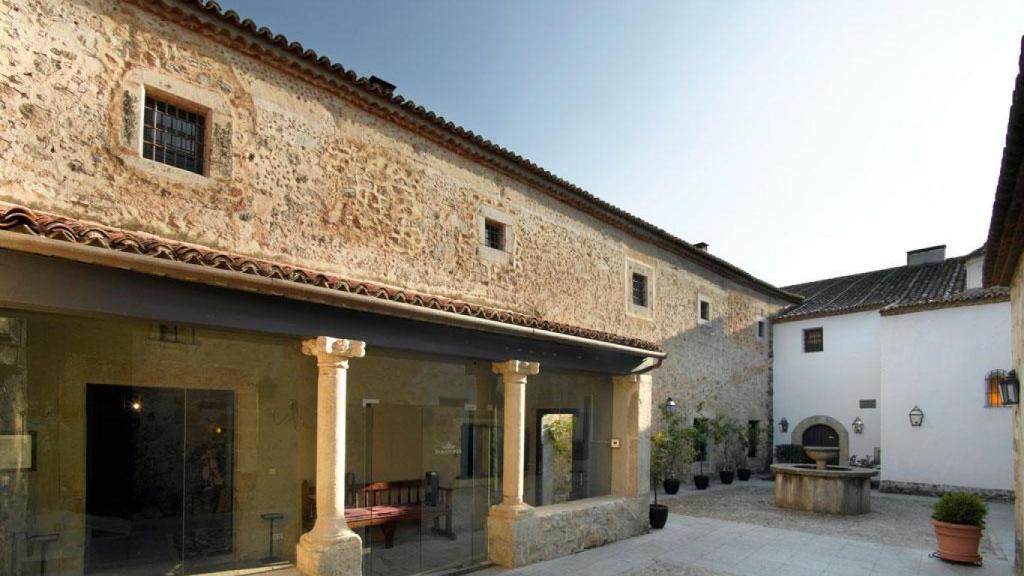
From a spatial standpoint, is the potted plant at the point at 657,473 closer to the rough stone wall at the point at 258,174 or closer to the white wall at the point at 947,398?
the rough stone wall at the point at 258,174

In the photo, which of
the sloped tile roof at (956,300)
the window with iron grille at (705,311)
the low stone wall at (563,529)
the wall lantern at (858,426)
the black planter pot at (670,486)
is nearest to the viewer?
the low stone wall at (563,529)

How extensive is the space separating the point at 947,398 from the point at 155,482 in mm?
18316

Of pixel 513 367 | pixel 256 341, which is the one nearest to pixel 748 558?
pixel 513 367

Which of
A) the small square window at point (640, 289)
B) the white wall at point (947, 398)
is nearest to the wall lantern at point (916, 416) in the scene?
the white wall at point (947, 398)

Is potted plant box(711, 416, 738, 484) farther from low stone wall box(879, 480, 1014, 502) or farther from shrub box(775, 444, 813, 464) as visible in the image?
low stone wall box(879, 480, 1014, 502)

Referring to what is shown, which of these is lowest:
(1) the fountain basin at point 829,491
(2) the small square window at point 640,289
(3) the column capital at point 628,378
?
(1) the fountain basin at point 829,491

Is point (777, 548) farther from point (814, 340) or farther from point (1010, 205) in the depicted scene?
point (814, 340)

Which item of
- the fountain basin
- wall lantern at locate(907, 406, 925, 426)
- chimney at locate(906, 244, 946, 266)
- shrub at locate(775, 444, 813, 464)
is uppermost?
chimney at locate(906, 244, 946, 266)

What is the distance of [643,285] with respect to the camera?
16.6 metres

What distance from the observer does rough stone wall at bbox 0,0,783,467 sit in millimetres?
6188

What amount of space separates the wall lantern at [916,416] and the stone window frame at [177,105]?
1779cm

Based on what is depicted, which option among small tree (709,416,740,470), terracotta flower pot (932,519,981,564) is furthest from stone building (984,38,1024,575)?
small tree (709,416,740,470)

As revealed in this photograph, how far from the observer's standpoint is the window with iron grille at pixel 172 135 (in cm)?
707

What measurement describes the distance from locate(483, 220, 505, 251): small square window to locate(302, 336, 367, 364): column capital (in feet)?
18.8
